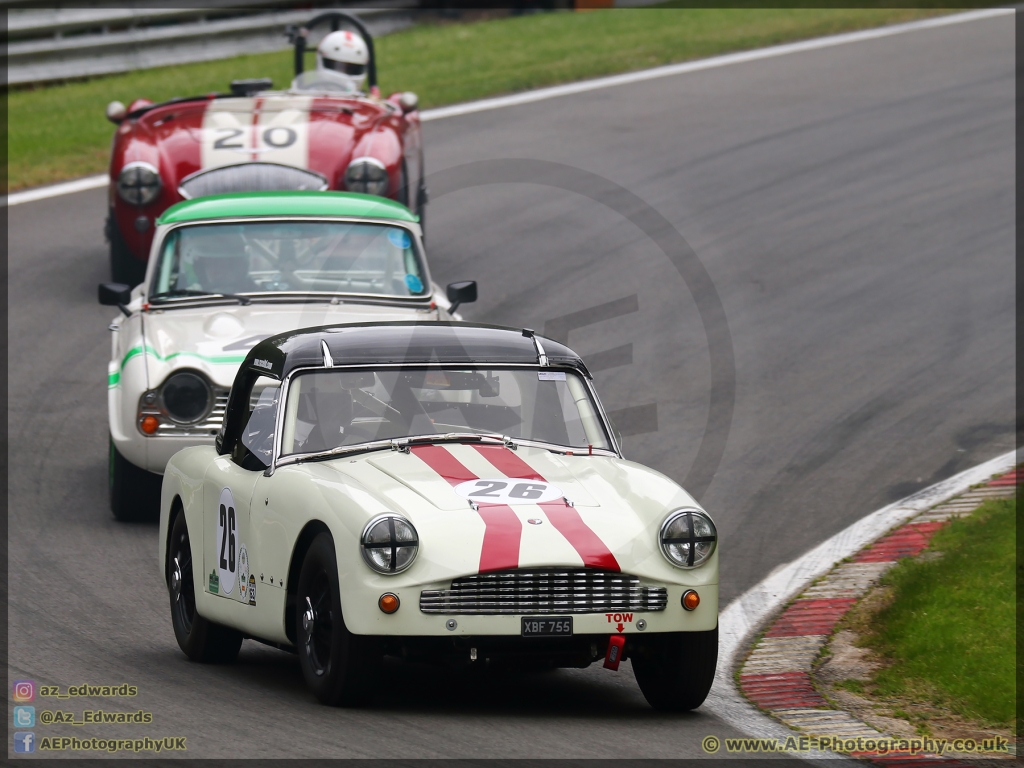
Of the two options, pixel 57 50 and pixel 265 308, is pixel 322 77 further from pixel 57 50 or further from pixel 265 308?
pixel 57 50

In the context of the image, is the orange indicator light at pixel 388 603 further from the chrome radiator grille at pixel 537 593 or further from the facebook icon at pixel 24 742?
the facebook icon at pixel 24 742

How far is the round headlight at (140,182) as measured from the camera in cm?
1356

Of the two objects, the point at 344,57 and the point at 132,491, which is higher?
the point at 344,57

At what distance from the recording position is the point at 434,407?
695 centimetres

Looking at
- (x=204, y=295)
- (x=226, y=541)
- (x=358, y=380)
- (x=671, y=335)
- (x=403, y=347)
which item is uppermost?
(x=403, y=347)

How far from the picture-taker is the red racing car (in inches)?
530

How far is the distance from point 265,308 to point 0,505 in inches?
77.8

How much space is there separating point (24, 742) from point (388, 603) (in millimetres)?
1298

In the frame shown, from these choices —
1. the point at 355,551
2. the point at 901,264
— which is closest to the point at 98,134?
the point at 901,264

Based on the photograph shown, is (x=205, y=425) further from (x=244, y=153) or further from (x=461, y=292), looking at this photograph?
(x=244, y=153)

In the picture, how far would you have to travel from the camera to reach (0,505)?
10016 millimetres

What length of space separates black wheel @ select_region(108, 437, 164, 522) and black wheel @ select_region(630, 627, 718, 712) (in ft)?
13.7

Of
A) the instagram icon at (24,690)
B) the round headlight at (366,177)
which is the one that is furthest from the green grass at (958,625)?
the round headlight at (366,177)

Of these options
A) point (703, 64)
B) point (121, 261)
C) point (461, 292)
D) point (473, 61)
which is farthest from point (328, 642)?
point (473, 61)
